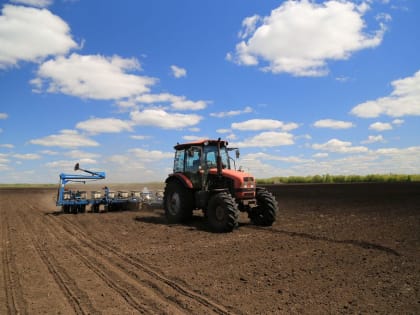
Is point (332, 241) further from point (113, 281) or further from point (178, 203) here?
point (178, 203)

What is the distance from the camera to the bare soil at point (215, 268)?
480cm

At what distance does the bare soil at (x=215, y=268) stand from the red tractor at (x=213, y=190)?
497 mm

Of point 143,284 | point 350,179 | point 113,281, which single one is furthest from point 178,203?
point 350,179

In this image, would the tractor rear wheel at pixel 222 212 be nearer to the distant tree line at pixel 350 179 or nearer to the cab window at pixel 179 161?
the cab window at pixel 179 161

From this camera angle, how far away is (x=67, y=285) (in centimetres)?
570

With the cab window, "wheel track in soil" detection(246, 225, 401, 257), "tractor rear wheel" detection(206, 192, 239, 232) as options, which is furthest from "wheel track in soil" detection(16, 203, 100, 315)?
"wheel track in soil" detection(246, 225, 401, 257)

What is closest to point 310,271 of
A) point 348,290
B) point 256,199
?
point 348,290

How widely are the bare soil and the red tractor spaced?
0.50 meters

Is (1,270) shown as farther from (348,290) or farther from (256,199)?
(256,199)

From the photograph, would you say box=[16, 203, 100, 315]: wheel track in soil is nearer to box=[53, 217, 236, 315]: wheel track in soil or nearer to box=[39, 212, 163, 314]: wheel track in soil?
box=[39, 212, 163, 314]: wheel track in soil

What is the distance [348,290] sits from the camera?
514 centimetres

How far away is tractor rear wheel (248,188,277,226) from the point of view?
10922mm

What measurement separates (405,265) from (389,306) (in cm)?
189

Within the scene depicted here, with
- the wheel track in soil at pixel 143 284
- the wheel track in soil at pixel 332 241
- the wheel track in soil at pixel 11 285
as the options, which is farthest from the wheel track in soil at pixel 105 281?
the wheel track in soil at pixel 332 241
